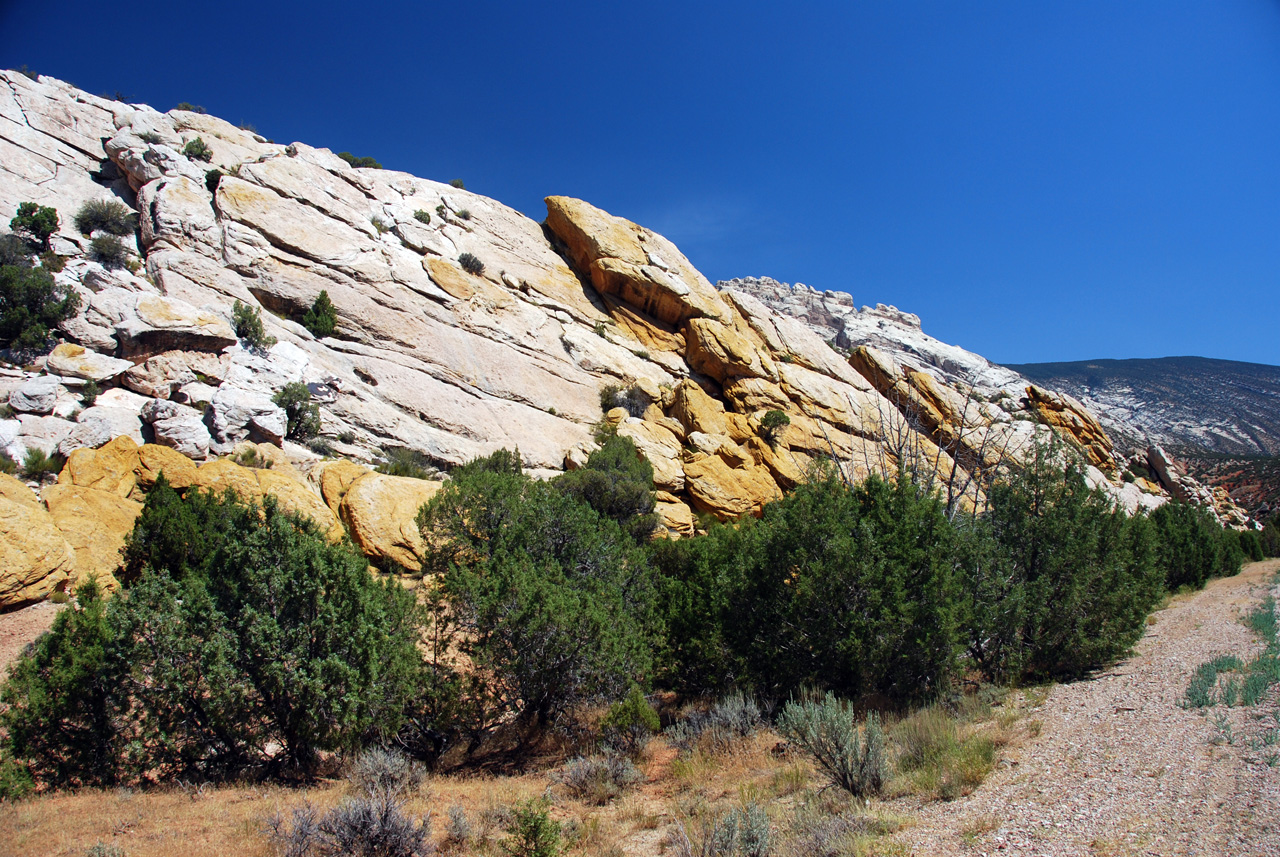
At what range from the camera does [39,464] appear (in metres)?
14.0

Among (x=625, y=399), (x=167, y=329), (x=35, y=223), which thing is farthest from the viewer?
(x=625, y=399)

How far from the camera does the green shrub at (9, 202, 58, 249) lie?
20.5 meters

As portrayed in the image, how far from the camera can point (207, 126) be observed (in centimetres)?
3062

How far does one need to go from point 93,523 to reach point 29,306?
29.4 feet

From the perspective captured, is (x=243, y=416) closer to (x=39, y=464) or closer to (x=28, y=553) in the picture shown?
(x=39, y=464)

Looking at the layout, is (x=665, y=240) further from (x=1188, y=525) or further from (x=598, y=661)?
(x=598, y=661)

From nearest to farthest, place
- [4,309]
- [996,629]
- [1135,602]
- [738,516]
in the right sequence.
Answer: [996,629]
[1135,602]
[4,309]
[738,516]

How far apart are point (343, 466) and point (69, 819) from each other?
38.8 ft

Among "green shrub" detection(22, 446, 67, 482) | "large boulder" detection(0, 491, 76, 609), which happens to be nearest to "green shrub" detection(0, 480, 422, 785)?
"large boulder" detection(0, 491, 76, 609)

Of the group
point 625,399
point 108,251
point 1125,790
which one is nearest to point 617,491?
point 625,399

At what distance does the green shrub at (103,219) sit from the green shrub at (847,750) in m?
27.8

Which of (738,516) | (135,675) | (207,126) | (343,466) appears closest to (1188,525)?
(738,516)

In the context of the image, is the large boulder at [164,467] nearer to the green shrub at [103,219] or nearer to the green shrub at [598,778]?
the green shrub at [598,778]

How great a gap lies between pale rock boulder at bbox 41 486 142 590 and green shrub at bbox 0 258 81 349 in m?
6.23
